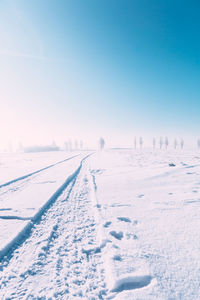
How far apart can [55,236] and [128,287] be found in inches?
69.1

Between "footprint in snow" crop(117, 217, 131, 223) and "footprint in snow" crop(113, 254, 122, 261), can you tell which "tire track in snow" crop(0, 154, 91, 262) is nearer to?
"footprint in snow" crop(113, 254, 122, 261)

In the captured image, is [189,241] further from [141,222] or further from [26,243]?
[26,243]

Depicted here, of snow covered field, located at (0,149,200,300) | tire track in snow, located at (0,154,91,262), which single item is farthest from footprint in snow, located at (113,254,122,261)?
tire track in snow, located at (0,154,91,262)

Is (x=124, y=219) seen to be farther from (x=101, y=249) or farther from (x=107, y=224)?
(x=101, y=249)

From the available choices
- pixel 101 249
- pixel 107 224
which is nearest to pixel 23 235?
pixel 101 249

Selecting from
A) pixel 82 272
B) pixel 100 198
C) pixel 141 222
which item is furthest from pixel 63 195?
pixel 82 272

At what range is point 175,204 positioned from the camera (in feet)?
14.3

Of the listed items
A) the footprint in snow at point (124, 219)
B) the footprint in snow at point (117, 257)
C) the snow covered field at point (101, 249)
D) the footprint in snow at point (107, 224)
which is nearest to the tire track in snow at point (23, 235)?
the snow covered field at point (101, 249)

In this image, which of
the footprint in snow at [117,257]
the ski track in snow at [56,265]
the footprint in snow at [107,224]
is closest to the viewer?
the ski track in snow at [56,265]

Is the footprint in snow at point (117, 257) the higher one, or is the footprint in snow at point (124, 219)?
the footprint in snow at point (117, 257)

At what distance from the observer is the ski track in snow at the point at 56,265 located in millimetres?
1796

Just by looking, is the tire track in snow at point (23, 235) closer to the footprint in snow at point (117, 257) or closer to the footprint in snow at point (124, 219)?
the footprint in snow at point (117, 257)

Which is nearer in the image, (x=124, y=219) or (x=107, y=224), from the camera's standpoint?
(x=107, y=224)

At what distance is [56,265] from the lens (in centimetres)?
221
